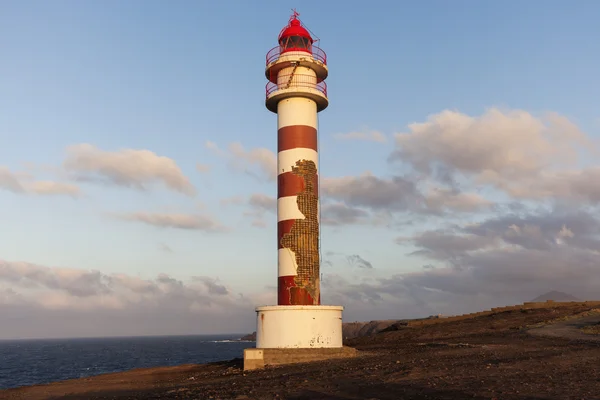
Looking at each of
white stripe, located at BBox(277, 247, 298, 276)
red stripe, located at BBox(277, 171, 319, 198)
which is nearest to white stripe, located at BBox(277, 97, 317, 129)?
red stripe, located at BBox(277, 171, 319, 198)

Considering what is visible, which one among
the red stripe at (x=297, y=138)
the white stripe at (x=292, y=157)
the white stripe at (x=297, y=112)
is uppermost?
the white stripe at (x=297, y=112)

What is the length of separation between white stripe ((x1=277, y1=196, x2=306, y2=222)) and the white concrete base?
187 inches

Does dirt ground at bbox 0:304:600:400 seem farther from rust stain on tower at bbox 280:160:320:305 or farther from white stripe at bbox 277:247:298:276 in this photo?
white stripe at bbox 277:247:298:276

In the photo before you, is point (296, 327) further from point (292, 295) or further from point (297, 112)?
point (297, 112)

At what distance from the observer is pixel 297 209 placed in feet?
94.5

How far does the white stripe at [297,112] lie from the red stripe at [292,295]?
8.29 metres

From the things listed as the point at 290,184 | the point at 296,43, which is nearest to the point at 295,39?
the point at 296,43

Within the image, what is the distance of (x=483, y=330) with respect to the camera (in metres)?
40.8

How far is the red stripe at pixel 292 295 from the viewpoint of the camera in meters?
28.0

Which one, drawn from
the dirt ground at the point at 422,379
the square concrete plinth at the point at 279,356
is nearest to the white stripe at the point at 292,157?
the square concrete plinth at the point at 279,356

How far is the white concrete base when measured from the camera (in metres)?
26.7

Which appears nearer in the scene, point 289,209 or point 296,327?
point 296,327

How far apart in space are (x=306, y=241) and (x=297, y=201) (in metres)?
2.12

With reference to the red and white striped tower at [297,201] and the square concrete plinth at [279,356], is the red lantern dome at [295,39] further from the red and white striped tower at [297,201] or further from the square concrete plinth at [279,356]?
the square concrete plinth at [279,356]
